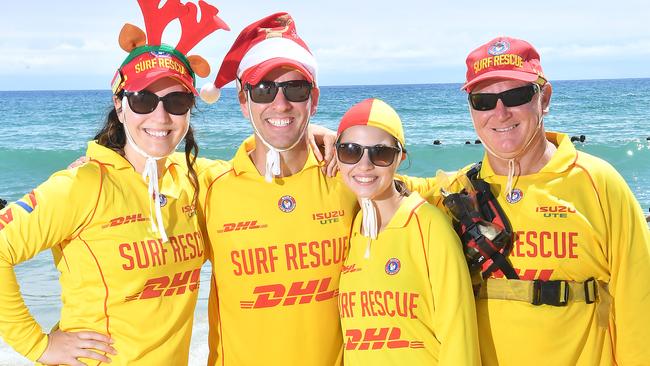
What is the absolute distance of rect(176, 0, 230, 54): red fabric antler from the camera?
347 centimetres

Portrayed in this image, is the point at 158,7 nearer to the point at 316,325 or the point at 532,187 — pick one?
the point at 316,325

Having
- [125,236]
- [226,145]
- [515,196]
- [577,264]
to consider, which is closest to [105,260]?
[125,236]

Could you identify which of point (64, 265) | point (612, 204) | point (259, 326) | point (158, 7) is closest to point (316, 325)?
point (259, 326)

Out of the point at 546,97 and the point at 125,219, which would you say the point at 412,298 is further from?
the point at 125,219

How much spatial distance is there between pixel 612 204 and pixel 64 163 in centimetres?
2018

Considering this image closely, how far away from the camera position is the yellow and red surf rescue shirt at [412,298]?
2840mm

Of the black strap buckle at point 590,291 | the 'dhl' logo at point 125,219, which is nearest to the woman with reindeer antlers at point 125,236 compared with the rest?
the 'dhl' logo at point 125,219

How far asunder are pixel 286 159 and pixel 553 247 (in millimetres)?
1473

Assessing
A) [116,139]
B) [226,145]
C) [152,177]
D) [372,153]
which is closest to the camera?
[372,153]

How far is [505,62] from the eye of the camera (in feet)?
10.4

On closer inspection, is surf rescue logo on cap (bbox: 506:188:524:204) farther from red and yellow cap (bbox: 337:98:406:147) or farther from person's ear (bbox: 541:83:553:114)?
red and yellow cap (bbox: 337:98:406:147)

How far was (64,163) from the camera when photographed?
2061cm

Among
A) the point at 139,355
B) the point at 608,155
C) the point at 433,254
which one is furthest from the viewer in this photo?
the point at 608,155

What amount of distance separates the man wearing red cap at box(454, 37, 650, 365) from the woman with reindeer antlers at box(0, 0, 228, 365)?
5.04 ft
